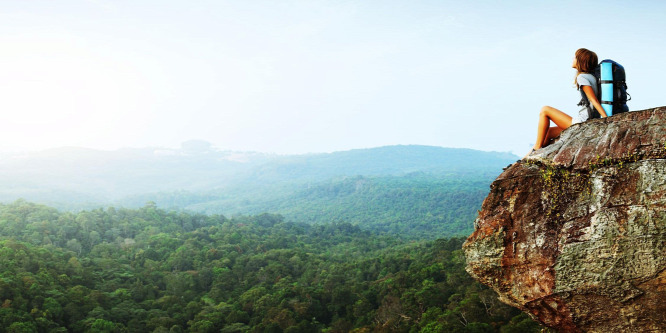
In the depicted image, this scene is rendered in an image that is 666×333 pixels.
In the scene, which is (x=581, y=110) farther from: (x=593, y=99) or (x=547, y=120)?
(x=547, y=120)

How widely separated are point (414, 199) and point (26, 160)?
7353 inches

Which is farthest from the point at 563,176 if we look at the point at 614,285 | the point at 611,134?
the point at 614,285

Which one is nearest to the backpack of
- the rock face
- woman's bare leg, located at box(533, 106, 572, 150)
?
the rock face

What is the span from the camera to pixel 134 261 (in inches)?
1753

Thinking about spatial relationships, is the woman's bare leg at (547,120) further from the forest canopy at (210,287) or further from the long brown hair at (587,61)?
the forest canopy at (210,287)

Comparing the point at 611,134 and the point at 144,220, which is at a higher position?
the point at 611,134

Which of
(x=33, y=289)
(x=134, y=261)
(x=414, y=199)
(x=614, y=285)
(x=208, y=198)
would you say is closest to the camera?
(x=614, y=285)

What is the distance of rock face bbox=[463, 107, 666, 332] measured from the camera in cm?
429

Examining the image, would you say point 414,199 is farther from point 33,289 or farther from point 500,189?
point 500,189

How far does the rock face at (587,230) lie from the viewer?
4293mm

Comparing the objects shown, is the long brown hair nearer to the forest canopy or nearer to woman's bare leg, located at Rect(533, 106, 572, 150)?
woman's bare leg, located at Rect(533, 106, 572, 150)

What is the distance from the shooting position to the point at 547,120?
18.0 ft

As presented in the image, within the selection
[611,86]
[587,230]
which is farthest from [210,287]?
[611,86]

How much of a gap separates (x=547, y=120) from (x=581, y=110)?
0.43 meters
